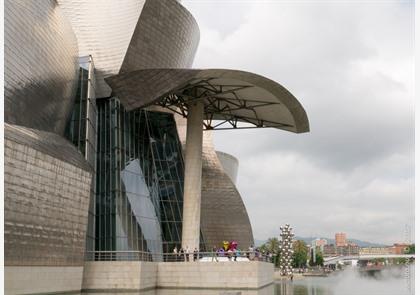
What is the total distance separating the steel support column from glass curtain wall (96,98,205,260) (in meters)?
2.14

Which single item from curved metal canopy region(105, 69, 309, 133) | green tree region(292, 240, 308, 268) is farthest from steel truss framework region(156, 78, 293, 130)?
green tree region(292, 240, 308, 268)

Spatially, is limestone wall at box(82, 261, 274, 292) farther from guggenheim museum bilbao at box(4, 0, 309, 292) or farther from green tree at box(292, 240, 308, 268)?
green tree at box(292, 240, 308, 268)

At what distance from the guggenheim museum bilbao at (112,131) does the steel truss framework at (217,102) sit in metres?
0.10

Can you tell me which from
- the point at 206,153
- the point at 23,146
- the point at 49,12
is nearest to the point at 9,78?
the point at 23,146

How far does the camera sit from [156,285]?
84.7 ft

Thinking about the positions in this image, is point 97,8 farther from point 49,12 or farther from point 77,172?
point 77,172

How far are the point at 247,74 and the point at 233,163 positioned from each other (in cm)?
2078

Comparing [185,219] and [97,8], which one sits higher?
[97,8]

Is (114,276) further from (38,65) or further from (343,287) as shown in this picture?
(343,287)

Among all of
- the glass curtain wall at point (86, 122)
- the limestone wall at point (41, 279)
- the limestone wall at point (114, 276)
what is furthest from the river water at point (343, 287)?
the glass curtain wall at point (86, 122)

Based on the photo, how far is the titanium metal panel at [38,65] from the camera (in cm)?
2133

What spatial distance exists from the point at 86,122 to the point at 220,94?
25.0 ft

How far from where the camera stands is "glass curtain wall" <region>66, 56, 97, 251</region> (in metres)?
27.7

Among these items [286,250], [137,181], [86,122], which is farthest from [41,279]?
[286,250]
